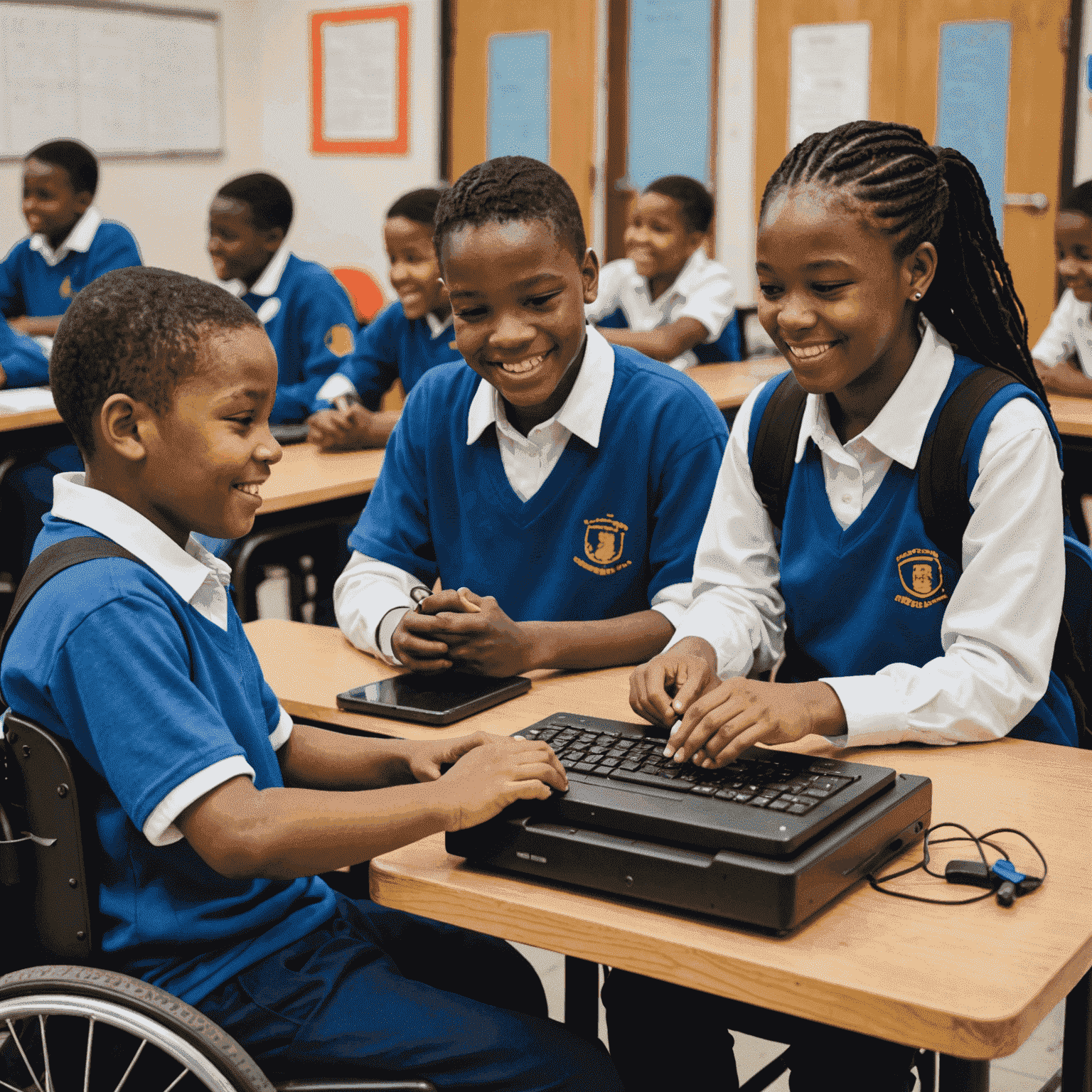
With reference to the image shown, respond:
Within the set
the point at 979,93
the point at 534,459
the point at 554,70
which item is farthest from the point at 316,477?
the point at 554,70

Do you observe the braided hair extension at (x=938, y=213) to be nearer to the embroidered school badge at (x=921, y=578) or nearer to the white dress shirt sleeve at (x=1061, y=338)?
the embroidered school badge at (x=921, y=578)

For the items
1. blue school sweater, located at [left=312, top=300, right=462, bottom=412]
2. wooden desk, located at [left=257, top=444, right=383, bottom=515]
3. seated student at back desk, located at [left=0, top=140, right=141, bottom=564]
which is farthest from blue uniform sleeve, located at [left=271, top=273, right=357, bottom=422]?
seated student at back desk, located at [left=0, top=140, right=141, bottom=564]

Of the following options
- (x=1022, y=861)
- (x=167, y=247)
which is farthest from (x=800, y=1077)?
(x=167, y=247)

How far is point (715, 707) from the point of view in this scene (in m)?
1.19

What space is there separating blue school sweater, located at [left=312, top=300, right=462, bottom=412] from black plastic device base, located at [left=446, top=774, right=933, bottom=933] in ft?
7.58

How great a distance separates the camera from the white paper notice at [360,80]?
22.9ft

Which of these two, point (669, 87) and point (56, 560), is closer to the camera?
point (56, 560)

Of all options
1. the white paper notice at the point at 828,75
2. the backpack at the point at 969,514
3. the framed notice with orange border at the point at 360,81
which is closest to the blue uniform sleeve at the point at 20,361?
the backpack at the point at 969,514

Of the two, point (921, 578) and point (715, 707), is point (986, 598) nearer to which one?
point (921, 578)

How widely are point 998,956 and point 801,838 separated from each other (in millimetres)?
152

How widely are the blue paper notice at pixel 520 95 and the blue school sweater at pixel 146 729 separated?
5.61 m

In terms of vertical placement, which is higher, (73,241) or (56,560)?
(73,241)

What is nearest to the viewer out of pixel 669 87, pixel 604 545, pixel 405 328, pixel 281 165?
pixel 604 545

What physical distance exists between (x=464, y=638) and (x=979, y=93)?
15.2 ft
